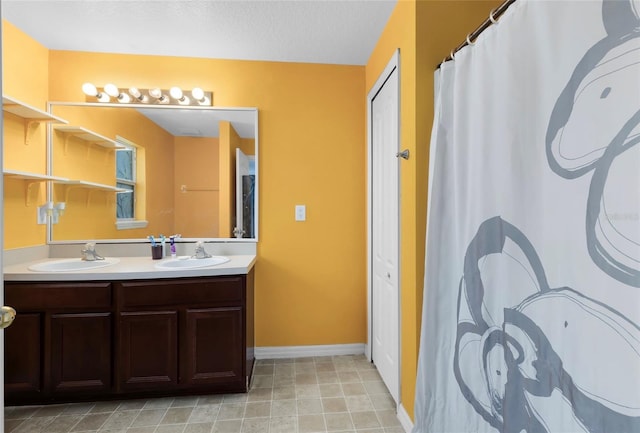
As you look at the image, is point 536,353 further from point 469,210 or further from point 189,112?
point 189,112

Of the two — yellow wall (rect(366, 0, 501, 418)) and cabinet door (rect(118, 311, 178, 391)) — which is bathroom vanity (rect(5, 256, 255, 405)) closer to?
cabinet door (rect(118, 311, 178, 391))

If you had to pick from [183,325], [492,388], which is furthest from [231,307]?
[492,388]

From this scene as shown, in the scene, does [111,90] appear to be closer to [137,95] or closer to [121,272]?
[137,95]

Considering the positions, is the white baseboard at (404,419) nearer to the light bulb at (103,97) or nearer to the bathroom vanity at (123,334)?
the bathroom vanity at (123,334)

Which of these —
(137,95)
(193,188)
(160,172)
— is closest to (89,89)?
(137,95)

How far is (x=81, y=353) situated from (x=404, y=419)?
1.94m

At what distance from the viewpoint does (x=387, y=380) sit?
78.5 inches

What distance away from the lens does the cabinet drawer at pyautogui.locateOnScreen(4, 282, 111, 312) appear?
1.78 m

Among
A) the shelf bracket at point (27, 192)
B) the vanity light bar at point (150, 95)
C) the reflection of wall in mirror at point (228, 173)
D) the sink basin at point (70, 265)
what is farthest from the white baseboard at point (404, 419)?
the shelf bracket at point (27, 192)

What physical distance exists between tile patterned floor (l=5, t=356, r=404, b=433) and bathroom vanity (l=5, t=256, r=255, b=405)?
0.23 feet

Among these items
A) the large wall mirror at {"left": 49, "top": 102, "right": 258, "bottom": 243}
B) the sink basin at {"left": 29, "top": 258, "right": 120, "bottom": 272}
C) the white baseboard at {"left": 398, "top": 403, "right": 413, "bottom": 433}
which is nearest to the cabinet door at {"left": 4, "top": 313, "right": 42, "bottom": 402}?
the sink basin at {"left": 29, "top": 258, "right": 120, "bottom": 272}

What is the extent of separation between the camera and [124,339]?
183 centimetres

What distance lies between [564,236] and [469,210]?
0.37m

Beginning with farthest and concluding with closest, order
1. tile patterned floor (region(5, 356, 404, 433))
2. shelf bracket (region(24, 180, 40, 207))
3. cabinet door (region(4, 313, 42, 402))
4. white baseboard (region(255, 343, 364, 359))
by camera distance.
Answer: white baseboard (region(255, 343, 364, 359))
shelf bracket (region(24, 180, 40, 207))
cabinet door (region(4, 313, 42, 402))
tile patterned floor (region(5, 356, 404, 433))
